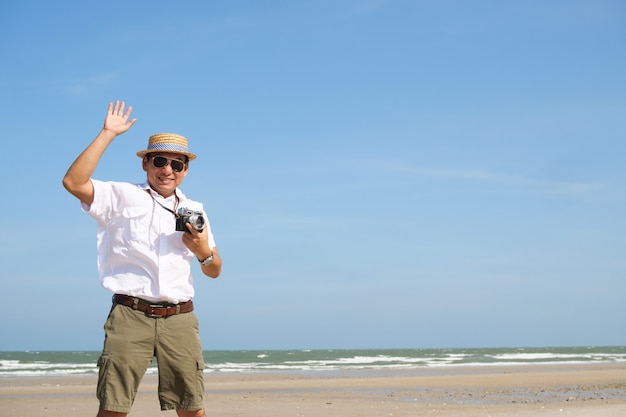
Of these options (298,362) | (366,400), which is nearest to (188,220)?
(366,400)

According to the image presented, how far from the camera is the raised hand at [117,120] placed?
12.4 ft

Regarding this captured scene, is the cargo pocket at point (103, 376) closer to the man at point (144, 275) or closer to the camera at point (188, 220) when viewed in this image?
the man at point (144, 275)

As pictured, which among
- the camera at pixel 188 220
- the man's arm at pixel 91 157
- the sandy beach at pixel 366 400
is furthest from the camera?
the sandy beach at pixel 366 400

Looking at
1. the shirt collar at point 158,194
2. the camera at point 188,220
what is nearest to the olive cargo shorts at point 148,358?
the camera at point 188,220

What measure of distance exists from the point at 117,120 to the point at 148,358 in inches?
50.8

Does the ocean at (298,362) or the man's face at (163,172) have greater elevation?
the man's face at (163,172)

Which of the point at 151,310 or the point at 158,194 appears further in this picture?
the point at 158,194

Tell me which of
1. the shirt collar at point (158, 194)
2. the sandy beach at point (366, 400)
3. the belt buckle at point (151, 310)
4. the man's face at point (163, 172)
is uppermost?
the man's face at point (163, 172)

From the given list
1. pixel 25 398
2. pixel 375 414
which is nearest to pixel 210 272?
pixel 375 414

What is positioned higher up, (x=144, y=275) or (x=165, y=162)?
(x=165, y=162)

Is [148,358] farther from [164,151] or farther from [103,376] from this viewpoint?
[164,151]

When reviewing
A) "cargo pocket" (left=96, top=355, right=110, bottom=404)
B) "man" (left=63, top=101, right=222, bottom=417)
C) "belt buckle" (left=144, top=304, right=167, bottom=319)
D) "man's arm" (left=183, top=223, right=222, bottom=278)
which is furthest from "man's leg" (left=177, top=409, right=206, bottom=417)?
"man's arm" (left=183, top=223, right=222, bottom=278)

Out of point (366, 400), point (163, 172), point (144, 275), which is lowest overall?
point (366, 400)

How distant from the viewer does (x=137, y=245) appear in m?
3.80
